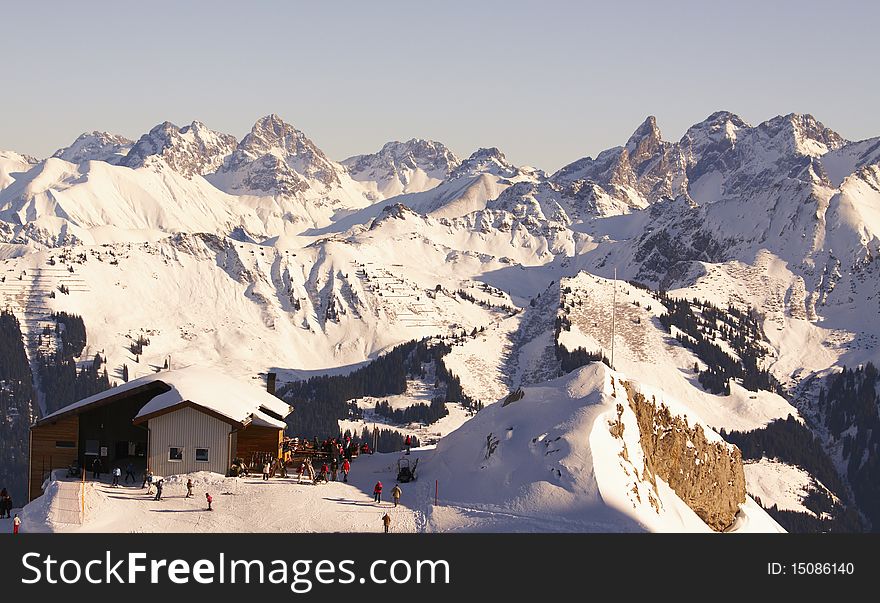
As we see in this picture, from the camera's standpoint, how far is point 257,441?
95.4m

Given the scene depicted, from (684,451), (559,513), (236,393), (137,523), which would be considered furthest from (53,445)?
(684,451)

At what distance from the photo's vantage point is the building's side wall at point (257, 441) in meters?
95.1

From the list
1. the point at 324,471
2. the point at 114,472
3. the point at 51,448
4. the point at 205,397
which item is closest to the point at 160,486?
the point at 114,472

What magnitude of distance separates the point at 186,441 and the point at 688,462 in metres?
33.0

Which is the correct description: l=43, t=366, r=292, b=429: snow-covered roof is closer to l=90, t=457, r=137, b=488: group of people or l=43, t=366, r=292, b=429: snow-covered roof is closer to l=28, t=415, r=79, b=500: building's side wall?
l=28, t=415, r=79, b=500: building's side wall

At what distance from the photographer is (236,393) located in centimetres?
9800

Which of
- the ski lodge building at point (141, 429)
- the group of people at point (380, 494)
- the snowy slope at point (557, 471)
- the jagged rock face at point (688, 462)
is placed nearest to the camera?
the snowy slope at point (557, 471)

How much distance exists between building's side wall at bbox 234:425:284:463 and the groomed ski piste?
421 centimetres

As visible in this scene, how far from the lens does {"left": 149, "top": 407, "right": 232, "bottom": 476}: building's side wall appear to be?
90.2m

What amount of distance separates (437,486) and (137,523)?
19.4m

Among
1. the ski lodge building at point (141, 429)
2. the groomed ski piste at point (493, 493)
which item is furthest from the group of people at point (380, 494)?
the ski lodge building at point (141, 429)

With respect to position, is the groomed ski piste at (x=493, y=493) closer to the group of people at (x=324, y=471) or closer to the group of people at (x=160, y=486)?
the group of people at (x=160, y=486)
